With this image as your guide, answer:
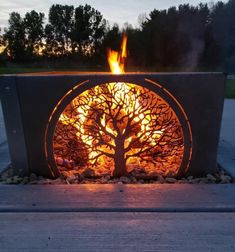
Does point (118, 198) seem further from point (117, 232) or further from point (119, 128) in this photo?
point (119, 128)

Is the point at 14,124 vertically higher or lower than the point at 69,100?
lower

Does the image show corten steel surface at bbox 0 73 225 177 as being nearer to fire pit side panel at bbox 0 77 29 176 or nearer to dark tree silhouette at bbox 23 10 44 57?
fire pit side panel at bbox 0 77 29 176

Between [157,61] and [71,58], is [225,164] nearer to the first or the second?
[157,61]

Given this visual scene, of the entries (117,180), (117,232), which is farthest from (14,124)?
(117,232)

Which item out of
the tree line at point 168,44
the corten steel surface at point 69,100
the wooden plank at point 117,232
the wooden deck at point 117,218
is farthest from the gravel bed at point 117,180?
the tree line at point 168,44

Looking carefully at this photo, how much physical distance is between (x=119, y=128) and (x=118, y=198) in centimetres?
74

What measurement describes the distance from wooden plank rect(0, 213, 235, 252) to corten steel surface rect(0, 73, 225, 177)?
34.1 inches

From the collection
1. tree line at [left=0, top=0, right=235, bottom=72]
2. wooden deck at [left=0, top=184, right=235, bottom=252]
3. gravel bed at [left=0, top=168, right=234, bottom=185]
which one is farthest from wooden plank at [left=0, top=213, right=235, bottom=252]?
tree line at [left=0, top=0, right=235, bottom=72]

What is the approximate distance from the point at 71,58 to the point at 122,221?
31.6m

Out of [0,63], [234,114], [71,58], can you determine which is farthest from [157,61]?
[234,114]

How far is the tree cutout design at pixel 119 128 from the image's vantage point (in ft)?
12.0

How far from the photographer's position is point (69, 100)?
361 cm

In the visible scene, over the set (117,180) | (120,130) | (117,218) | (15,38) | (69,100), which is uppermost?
(69,100)

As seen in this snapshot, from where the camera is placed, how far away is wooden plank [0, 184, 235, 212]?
3.00m
